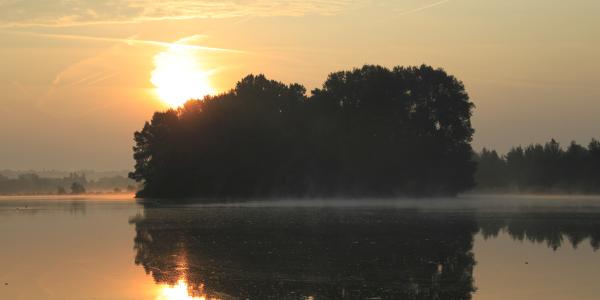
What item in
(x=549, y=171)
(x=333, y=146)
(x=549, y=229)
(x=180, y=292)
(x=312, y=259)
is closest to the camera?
(x=180, y=292)

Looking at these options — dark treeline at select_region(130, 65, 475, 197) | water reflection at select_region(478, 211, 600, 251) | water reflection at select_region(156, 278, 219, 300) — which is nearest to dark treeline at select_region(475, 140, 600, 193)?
dark treeline at select_region(130, 65, 475, 197)

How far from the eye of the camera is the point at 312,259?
2870cm

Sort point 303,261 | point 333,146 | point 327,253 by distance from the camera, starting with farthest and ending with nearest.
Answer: point 333,146, point 327,253, point 303,261

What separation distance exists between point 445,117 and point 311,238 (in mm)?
80308

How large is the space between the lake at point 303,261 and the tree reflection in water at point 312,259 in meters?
0.05

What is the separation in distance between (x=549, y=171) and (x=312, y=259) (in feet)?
455

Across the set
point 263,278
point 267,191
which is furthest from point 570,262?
point 267,191

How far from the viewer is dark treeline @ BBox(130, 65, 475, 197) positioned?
112 meters

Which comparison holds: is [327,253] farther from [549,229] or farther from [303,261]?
[549,229]

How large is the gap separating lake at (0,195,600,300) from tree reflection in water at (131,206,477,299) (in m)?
0.05

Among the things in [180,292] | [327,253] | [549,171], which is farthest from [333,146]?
[180,292]

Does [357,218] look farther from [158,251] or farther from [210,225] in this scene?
[158,251]

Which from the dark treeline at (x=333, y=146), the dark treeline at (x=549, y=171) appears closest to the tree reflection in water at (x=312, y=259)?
the dark treeline at (x=333, y=146)

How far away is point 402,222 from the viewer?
49.7 meters
